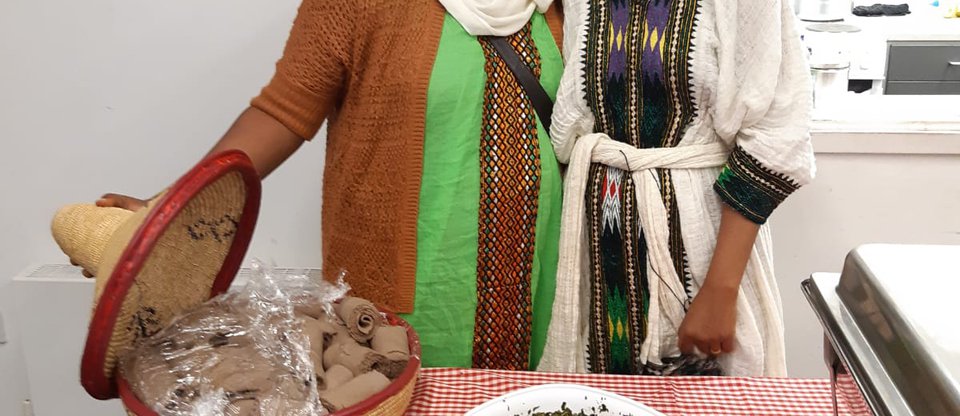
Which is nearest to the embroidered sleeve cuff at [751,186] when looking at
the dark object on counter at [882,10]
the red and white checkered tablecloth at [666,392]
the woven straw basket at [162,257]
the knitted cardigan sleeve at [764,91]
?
the knitted cardigan sleeve at [764,91]

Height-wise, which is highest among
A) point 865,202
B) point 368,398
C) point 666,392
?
point 368,398

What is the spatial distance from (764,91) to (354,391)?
0.68m

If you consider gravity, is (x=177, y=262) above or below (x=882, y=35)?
above

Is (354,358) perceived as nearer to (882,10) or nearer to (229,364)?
(229,364)

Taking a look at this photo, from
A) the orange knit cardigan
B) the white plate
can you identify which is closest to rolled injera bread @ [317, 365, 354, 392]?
the white plate

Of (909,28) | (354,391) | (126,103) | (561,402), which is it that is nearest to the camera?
(354,391)

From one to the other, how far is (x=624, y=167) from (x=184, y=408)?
710 mm

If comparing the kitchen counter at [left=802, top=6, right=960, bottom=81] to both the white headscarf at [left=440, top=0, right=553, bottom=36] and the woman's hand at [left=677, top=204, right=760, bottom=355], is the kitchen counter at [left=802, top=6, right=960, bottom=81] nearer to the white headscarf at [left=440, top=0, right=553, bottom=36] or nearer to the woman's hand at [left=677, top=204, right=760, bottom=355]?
the woman's hand at [left=677, top=204, right=760, bottom=355]

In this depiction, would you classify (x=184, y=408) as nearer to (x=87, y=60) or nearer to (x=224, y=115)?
(x=224, y=115)

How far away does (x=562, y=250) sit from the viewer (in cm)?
122

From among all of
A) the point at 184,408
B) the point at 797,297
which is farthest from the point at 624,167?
the point at 797,297

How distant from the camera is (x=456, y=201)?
3.86ft

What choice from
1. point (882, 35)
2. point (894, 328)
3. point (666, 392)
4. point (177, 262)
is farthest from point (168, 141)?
point (882, 35)

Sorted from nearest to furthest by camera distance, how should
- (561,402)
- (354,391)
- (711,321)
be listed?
1. (354,391)
2. (561,402)
3. (711,321)
